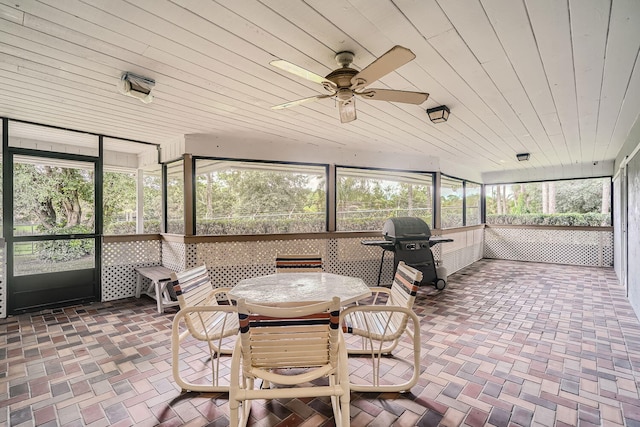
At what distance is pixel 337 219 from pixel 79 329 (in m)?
3.80

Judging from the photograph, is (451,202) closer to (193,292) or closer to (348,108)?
(348,108)

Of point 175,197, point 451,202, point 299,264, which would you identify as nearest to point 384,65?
point 299,264

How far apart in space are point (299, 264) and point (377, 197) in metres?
3.00

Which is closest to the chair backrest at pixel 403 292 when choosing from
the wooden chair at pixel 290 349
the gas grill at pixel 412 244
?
the wooden chair at pixel 290 349

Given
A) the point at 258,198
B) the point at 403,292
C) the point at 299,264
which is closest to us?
the point at 403,292

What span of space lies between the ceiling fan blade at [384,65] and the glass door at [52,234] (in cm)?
424

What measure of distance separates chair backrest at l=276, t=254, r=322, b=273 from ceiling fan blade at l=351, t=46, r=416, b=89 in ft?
6.17

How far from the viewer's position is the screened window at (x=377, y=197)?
17.9 ft

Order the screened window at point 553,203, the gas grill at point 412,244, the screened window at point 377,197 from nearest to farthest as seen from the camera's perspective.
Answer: the gas grill at point 412,244, the screened window at point 377,197, the screened window at point 553,203

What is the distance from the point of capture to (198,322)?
7.78 feet

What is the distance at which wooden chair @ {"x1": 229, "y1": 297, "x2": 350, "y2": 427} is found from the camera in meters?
1.46

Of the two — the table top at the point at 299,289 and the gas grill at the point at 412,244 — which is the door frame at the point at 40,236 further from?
the gas grill at the point at 412,244

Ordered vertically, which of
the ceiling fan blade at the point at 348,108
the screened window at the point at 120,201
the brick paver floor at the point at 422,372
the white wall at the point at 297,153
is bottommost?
the brick paver floor at the point at 422,372

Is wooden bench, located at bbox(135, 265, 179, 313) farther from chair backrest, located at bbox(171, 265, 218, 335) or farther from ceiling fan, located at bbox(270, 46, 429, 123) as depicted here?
ceiling fan, located at bbox(270, 46, 429, 123)
